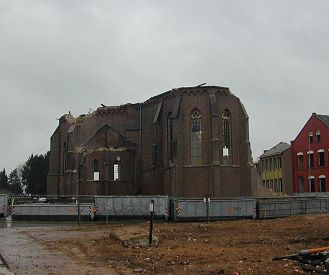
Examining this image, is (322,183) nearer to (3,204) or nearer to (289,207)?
(289,207)

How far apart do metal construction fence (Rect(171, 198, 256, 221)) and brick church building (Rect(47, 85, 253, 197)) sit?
11.1 metres

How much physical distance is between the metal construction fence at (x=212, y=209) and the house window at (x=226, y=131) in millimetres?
13389

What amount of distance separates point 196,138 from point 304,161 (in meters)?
26.3

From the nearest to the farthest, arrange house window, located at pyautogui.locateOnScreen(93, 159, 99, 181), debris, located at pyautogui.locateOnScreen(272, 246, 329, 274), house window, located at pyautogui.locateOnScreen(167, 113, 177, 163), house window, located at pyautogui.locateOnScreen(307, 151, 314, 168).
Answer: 1. debris, located at pyautogui.locateOnScreen(272, 246, 329, 274)
2. house window, located at pyautogui.locateOnScreen(167, 113, 177, 163)
3. house window, located at pyautogui.locateOnScreen(93, 159, 99, 181)
4. house window, located at pyautogui.locateOnScreen(307, 151, 314, 168)

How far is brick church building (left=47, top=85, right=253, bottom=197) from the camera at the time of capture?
46.6 meters

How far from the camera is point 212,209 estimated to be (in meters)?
33.2

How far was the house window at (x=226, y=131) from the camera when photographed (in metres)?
47.4

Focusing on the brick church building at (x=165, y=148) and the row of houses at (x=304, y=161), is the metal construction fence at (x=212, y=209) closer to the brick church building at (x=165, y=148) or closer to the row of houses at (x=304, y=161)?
the brick church building at (x=165, y=148)

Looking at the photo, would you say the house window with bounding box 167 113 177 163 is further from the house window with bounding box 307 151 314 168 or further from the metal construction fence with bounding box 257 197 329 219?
the house window with bounding box 307 151 314 168

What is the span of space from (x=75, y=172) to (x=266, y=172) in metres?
34.4

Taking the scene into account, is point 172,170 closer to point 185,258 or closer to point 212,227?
point 212,227

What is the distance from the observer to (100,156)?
55.0 metres

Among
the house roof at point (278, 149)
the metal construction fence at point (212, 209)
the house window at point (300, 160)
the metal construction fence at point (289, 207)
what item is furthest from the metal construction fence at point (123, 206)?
the house roof at point (278, 149)

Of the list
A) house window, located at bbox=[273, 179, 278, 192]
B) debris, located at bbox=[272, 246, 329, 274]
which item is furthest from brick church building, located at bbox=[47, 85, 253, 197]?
debris, located at bbox=[272, 246, 329, 274]
